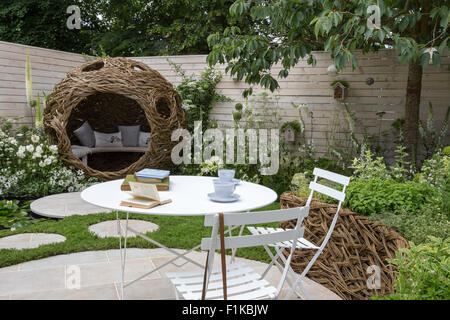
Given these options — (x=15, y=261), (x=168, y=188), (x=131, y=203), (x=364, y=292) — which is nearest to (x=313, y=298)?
(x=364, y=292)

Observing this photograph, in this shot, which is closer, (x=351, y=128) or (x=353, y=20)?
(x=353, y=20)

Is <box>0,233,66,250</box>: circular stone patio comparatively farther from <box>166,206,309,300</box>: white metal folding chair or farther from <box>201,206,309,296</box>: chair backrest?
<box>201,206,309,296</box>: chair backrest

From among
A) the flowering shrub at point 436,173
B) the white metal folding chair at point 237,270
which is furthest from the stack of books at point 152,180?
the flowering shrub at point 436,173

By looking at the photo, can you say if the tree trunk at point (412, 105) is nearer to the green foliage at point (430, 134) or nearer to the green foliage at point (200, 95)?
the green foliage at point (430, 134)

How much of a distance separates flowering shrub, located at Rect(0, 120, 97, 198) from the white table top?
3024 mm

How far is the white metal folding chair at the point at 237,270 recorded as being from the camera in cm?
156

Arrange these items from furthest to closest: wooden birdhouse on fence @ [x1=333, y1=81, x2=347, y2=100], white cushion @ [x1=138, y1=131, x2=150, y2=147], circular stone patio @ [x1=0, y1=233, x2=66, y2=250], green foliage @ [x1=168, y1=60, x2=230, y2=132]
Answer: white cushion @ [x1=138, y1=131, x2=150, y2=147], green foliage @ [x1=168, y1=60, x2=230, y2=132], wooden birdhouse on fence @ [x1=333, y1=81, x2=347, y2=100], circular stone patio @ [x1=0, y1=233, x2=66, y2=250]

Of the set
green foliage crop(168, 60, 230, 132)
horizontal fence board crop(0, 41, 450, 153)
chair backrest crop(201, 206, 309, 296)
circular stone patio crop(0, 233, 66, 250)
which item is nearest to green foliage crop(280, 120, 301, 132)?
horizontal fence board crop(0, 41, 450, 153)

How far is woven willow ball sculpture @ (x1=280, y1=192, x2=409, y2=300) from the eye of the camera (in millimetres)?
2477

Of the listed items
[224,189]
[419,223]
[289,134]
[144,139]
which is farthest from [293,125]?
[224,189]

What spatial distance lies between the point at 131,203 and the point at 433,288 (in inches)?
56.8

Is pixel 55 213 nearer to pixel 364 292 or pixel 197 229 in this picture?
pixel 197 229

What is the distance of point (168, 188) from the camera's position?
2461mm
